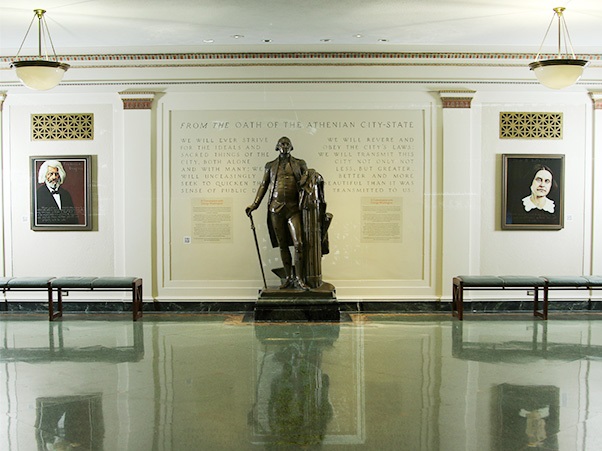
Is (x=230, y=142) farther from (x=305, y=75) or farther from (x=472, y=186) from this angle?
(x=472, y=186)

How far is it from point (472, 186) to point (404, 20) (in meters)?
2.65

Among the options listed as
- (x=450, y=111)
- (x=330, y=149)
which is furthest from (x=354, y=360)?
(x=450, y=111)

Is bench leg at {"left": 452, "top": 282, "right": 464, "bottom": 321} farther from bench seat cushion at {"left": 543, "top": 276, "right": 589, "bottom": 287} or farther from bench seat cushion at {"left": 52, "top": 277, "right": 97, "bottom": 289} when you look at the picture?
bench seat cushion at {"left": 52, "top": 277, "right": 97, "bottom": 289}

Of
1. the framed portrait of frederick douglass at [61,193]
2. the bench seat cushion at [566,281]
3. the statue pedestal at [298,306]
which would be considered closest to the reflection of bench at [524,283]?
the bench seat cushion at [566,281]

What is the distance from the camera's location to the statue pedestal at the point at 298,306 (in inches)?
311

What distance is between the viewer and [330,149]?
8.79 metres

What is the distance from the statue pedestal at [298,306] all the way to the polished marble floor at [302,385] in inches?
7.8

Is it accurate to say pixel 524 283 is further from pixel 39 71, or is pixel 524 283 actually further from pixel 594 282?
pixel 39 71

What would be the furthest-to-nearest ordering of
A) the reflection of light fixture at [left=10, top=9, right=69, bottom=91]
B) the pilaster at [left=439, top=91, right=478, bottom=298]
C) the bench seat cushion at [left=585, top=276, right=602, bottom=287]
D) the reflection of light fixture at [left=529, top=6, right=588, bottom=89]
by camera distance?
the pilaster at [left=439, top=91, right=478, bottom=298]
the bench seat cushion at [left=585, top=276, right=602, bottom=287]
the reflection of light fixture at [left=10, top=9, right=69, bottom=91]
the reflection of light fixture at [left=529, top=6, right=588, bottom=89]

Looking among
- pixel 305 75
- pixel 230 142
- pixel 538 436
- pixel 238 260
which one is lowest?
pixel 538 436

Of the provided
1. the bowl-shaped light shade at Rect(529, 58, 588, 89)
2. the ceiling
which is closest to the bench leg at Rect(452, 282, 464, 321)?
the bowl-shaped light shade at Rect(529, 58, 588, 89)

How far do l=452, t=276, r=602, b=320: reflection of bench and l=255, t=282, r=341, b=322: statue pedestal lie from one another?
1.66 m

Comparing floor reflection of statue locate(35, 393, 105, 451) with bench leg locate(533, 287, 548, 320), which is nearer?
floor reflection of statue locate(35, 393, 105, 451)

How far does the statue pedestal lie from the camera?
7.89m
